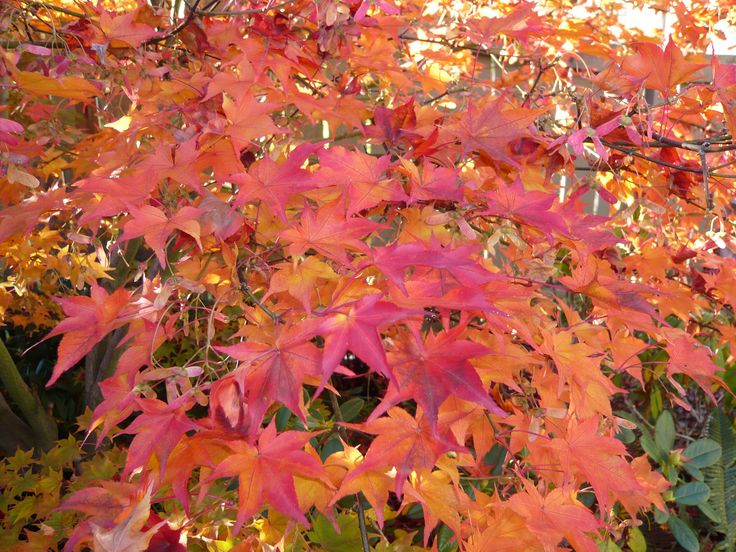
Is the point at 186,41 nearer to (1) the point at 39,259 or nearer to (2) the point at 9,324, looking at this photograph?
(1) the point at 39,259

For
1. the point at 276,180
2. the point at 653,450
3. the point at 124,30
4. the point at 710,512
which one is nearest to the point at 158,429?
the point at 276,180

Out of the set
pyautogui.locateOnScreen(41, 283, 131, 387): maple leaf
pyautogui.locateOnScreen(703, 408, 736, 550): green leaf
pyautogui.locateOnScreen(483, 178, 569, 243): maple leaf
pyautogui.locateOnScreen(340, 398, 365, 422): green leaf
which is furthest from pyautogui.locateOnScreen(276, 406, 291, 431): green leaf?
pyautogui.locateOnScreen(703, 408, 736, 550): green leaf

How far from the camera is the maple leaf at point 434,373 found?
71 centimetres

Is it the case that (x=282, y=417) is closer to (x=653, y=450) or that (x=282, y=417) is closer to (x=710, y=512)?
(x=653, y=450)

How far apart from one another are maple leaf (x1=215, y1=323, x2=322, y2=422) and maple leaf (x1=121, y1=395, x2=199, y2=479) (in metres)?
0.08

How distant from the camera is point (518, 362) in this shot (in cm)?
91

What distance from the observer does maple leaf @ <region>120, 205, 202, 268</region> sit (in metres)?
0.86

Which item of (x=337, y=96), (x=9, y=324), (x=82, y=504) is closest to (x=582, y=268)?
(x=337, y=96)

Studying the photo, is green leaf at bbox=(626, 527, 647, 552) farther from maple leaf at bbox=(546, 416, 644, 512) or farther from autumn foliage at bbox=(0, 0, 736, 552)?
maple leaf at bbox=(546, 416, 644, 512)

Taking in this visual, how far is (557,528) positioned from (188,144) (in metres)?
0.72

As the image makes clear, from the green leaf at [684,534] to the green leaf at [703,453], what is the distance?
6.2 inches

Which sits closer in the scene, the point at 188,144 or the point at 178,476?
the point at 178,476

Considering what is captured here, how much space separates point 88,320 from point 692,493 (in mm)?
1605

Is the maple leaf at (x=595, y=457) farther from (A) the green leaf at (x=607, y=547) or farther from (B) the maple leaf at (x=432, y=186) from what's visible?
(A) the green leaf at (x=607, y=547)
